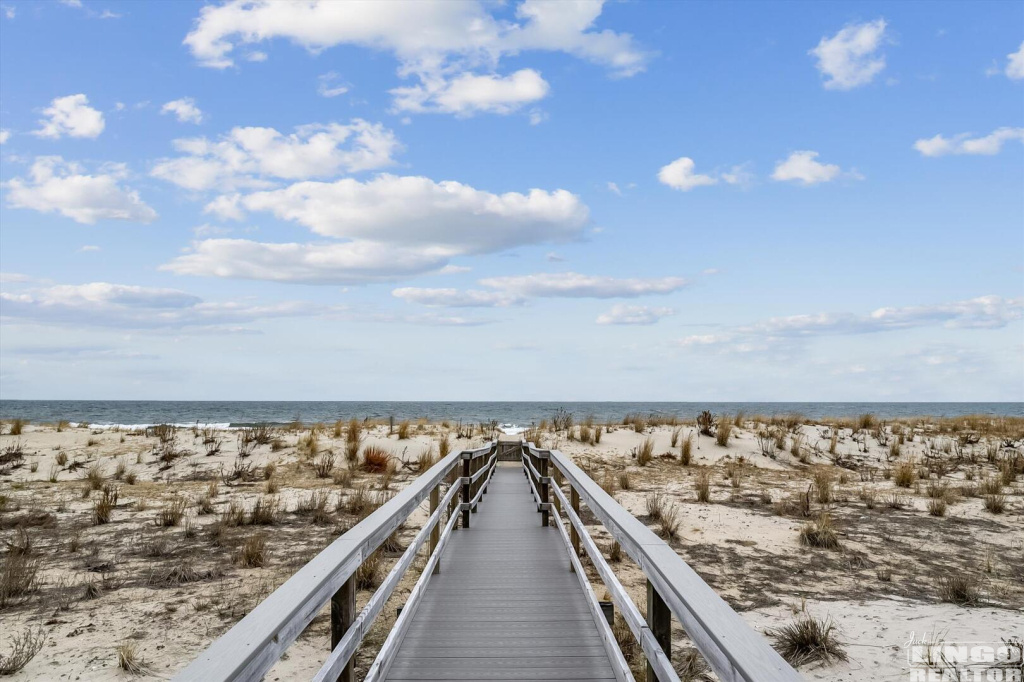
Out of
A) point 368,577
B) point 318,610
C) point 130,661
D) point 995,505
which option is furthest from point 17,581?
point 995,505

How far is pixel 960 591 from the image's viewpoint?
6086 millimetres

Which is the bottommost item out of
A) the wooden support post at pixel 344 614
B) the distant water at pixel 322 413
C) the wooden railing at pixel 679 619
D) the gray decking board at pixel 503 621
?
the distant water at pixel 322 413

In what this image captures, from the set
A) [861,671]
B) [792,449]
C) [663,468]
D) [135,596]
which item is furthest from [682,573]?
[792,449]

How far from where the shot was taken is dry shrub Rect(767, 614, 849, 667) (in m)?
4.80

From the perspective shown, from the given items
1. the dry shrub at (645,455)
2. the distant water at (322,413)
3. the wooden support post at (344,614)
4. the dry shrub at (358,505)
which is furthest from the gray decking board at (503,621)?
the distant water at (322,413)

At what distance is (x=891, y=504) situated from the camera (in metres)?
10.6

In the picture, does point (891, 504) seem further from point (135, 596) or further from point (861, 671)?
point (135, 596)

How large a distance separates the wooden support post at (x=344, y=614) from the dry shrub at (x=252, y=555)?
509 centimetres

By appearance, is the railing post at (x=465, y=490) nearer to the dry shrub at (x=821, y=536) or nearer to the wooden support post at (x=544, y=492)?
the wooden support post at (x=544, y=492)

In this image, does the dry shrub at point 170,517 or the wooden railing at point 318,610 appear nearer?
the wooden railing at point 318,610

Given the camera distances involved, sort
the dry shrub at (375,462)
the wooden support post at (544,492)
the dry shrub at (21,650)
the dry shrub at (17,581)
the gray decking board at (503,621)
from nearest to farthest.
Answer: the gray decking board at (503,621) < the dry shrub at (21,650) < the dry shrub at (17,581) < the wooden support post at (544,492) < the dry shrub at (375,462)

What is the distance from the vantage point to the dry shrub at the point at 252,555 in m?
7.03

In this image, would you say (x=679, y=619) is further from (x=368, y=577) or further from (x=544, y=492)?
(x=544, y=492)
